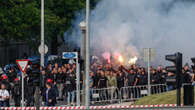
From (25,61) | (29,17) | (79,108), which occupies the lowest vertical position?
(79,108)

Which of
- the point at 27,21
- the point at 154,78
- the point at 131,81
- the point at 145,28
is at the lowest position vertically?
the point at 131,81

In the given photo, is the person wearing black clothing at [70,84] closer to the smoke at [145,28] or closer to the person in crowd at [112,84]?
the person in crowd at [112,84]

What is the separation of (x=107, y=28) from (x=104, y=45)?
1157 millimetres

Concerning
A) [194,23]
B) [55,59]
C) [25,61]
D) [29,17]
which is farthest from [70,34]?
[25,61]

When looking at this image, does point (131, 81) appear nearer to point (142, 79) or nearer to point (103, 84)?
point (142, 79)

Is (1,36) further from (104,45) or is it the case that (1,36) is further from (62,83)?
(62,83)

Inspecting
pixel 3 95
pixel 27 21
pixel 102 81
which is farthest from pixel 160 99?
pixel 27 21

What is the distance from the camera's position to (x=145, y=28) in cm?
3897

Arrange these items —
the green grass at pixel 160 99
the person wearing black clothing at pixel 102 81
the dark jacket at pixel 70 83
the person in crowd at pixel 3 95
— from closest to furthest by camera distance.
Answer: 1. the green grass at pixel 160 99
2. the person in crowd at pixel 3 95
3. the person wearing black clothing at pixel 102 81
4. the dark jacket at pixel 70 83

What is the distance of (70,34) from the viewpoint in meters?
43.8

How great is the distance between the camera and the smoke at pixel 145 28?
38.2 m

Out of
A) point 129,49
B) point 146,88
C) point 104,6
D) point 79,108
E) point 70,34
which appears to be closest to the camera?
point 79,108

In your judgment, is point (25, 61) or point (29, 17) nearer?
point (25, 61)

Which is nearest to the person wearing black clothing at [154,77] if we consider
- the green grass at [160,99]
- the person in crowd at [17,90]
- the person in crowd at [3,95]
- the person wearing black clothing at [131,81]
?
the person wearing black clothing at [131,81]
